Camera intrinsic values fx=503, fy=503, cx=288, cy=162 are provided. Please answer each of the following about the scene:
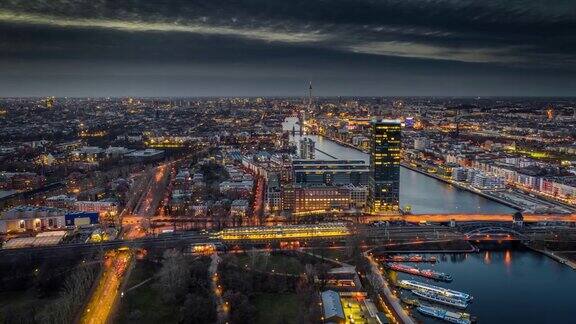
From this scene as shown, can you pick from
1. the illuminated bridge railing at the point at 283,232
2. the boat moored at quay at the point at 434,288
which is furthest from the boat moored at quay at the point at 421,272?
the illuminated bridge railing at the point at 283,232

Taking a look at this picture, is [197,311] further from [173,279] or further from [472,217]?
[472,217]

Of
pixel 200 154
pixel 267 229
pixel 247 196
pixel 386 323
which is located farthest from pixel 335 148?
pixel 386 323

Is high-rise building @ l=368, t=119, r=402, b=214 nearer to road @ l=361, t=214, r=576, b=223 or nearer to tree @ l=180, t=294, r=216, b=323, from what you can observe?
road @ l=361, t=214, r=576, b=223

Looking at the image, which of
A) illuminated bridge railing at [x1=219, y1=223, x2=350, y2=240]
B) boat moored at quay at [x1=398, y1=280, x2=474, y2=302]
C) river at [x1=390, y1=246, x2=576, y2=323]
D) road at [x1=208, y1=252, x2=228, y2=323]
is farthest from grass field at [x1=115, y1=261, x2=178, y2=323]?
boat moored at quay at [x1=398, y1=280, x2=474, y2=302]

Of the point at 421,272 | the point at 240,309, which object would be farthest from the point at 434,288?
the point at 240,309

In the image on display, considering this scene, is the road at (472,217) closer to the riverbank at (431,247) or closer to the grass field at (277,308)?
the riverbank at (431,247)

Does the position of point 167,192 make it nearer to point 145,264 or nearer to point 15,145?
point 145,264
